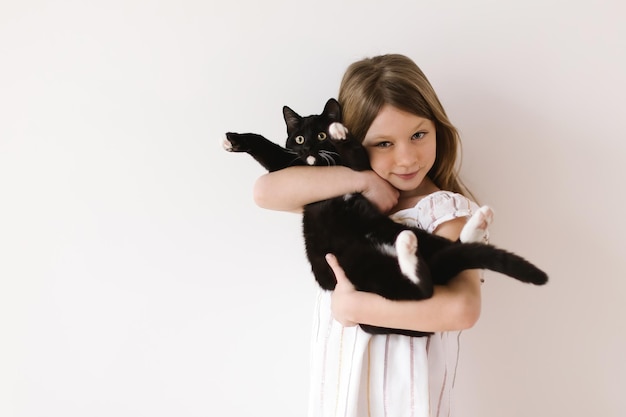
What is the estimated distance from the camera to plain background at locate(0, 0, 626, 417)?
4.03 feet

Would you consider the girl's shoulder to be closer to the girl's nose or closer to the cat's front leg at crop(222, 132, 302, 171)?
the girl's nose

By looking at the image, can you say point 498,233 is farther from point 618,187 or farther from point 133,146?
point 133,146

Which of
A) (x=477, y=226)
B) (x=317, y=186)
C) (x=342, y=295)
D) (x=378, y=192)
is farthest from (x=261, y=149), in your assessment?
(x=477, y=226)

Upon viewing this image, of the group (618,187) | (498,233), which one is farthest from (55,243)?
(618,187)

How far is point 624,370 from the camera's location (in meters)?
1.29

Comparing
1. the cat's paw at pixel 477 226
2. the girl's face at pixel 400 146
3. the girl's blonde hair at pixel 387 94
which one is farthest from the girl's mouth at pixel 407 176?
the cat's paw at pixel 477 226

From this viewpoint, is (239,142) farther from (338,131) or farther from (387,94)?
(387,94)

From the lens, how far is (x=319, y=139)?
1091 millimetres

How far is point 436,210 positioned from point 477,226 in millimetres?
144

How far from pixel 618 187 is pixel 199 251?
1.09m

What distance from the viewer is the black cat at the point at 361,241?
813 millimetres

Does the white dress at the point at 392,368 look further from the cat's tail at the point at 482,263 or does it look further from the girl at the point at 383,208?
the cat's tail at the point at 482,263

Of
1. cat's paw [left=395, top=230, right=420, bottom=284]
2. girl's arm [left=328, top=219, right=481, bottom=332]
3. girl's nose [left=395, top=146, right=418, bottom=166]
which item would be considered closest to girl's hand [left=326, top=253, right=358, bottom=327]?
girl's arm [left=328, top=219, right=481, bottom=332]

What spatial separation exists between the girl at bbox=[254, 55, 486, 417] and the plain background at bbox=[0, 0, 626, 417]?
20cm
